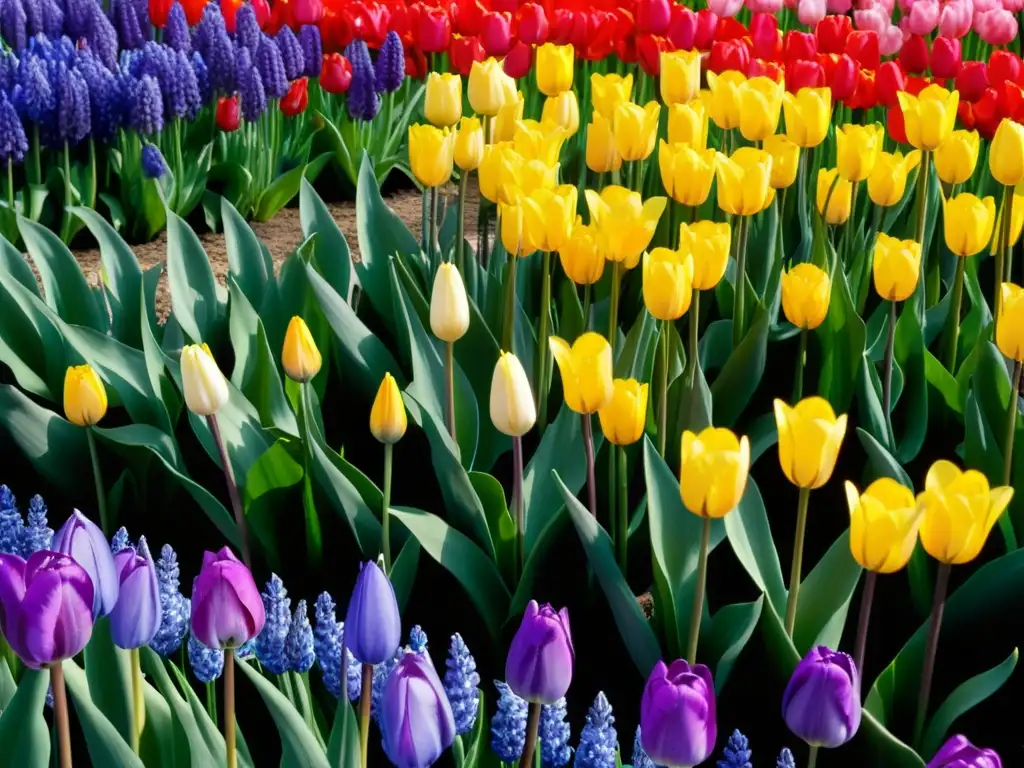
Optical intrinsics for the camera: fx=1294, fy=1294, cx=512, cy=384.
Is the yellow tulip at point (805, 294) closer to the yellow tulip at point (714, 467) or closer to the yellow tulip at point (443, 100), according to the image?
the yellow tulip at point (714, 467)

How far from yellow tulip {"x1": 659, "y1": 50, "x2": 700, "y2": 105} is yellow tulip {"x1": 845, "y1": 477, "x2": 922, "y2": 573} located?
176 cm

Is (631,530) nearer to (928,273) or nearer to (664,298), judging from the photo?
(664,298)

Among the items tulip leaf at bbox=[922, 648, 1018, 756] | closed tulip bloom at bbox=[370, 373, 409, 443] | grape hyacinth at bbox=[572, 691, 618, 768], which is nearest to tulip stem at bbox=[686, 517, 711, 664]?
grape hyacinth at bbox=[572, 691, 618, 768]

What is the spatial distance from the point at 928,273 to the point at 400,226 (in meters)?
1.22

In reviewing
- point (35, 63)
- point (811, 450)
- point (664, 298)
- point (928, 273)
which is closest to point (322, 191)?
point (35, 63)

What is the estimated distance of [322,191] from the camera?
518 cm

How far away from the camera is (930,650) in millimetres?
1544

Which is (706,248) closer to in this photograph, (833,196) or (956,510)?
(956,510)

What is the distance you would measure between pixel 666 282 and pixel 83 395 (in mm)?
820

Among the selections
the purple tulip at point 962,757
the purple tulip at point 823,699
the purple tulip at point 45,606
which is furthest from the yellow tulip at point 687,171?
the purple tulip at point 45,606

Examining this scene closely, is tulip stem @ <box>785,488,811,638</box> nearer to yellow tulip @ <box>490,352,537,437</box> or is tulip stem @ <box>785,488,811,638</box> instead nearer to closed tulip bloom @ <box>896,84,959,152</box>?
yellow tulip @ <box>490,352,537,437</box>

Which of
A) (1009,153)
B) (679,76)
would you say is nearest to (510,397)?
(1009,153)

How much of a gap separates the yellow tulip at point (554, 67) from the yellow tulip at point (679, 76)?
23 centimetres

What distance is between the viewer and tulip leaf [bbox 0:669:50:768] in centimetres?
126
